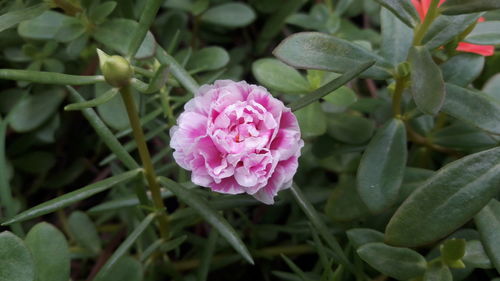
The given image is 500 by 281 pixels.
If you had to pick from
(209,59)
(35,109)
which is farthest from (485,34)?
(35,109)

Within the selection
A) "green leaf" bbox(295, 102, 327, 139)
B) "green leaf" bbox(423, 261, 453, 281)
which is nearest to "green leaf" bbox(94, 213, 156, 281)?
"green leaf" bbox(295, 102, 327, 139)

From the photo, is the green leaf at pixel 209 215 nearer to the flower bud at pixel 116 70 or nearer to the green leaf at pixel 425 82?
the flower bud at pixel 116 70

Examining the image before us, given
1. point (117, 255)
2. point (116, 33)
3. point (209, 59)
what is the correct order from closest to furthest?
1. point (117, 255)
2. point (116, 33)
3. point (209, 59)

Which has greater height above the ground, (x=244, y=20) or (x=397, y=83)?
(x=397, y=83)

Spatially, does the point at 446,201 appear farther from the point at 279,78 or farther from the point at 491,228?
the point at 279,78

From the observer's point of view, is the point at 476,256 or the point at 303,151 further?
the point at 303,151

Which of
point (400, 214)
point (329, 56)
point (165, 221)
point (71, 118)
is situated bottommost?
point (71, 118)

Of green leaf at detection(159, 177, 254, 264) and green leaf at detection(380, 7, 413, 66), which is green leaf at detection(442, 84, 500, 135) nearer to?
green leaf at detection(380, 7, 413, 66)

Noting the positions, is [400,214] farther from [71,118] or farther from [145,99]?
[71,118]

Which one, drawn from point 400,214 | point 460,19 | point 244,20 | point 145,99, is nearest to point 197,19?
point 244,20
